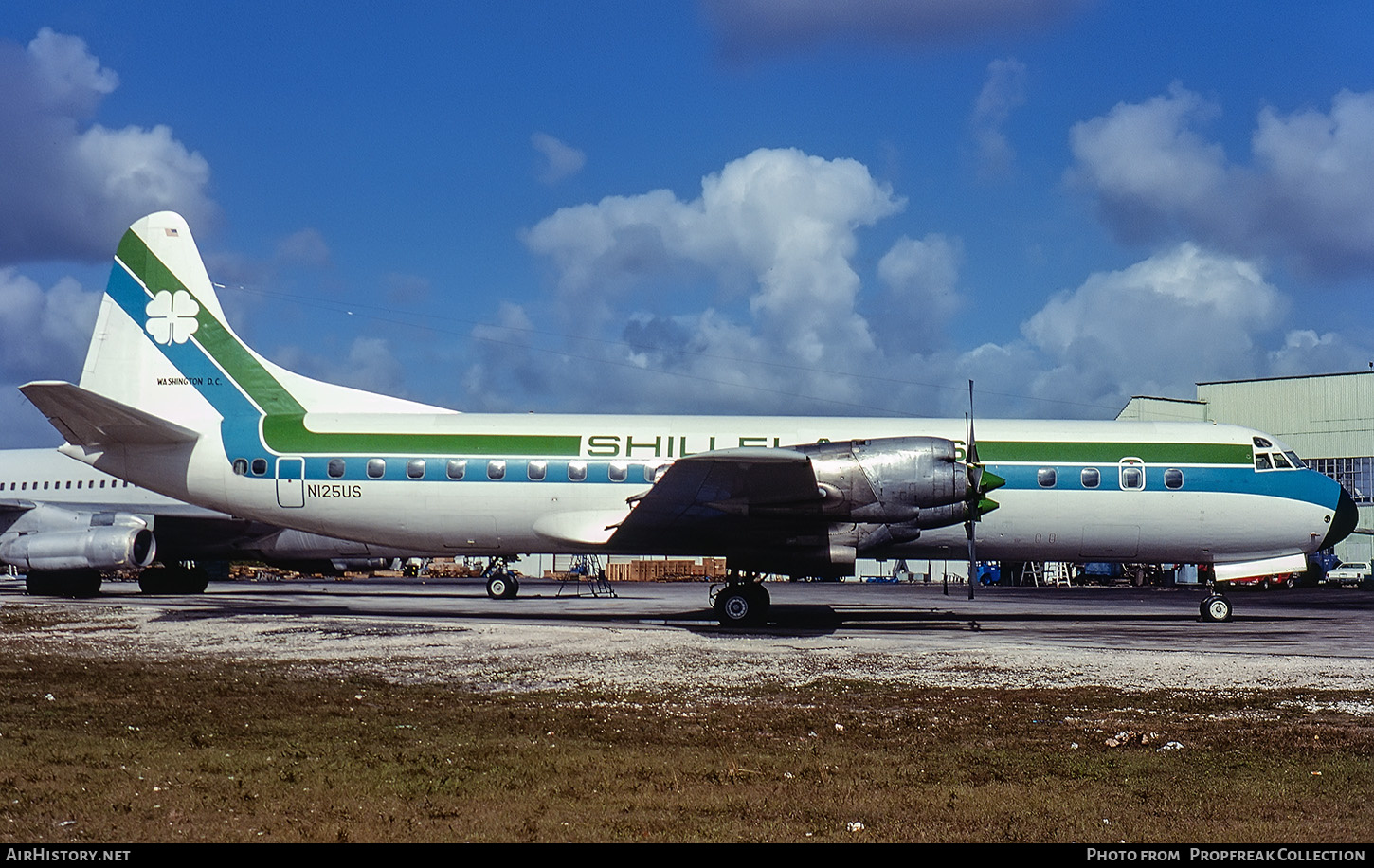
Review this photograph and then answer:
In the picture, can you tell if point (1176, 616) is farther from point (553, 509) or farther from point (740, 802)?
point (740, 802)

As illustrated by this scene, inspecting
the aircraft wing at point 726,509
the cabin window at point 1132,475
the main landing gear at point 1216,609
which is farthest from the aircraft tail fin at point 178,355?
the main landing gear at point 1216,609

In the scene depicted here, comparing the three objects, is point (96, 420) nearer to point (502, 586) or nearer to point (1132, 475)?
point (502, 586)

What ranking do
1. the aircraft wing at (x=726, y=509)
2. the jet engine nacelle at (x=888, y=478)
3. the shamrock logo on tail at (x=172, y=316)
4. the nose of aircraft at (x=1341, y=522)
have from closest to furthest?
the jet engine nacelle at (x=888, y=478), the aircraft wing at (x=726, y=509), the nose of aircraft at (x=1341, y=522), the shamrock logo on tail at (x=172, y=316)

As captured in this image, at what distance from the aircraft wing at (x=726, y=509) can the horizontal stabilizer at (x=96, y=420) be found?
31.3 feet

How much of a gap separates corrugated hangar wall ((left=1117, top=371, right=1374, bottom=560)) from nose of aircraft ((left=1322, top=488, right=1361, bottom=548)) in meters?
44.8

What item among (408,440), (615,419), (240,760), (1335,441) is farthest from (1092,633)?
(1335,441)

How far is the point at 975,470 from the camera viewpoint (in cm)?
1973

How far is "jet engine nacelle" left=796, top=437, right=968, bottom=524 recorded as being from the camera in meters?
19.3

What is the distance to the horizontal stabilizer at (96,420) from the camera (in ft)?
68.1

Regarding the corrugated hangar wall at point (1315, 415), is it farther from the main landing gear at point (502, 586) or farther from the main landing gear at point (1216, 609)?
the main landing gear at point (502, 586)

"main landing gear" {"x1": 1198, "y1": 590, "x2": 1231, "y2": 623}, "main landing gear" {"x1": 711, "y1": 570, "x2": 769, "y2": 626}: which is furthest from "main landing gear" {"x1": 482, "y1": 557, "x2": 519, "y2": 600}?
"main landing gear" {"x1": 1198, "y1": 590, "x2": 1231, "y2": 623}

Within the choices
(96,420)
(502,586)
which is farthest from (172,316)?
A: (502,586)

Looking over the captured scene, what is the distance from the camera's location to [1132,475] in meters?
22.1

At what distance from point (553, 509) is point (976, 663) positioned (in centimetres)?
975
